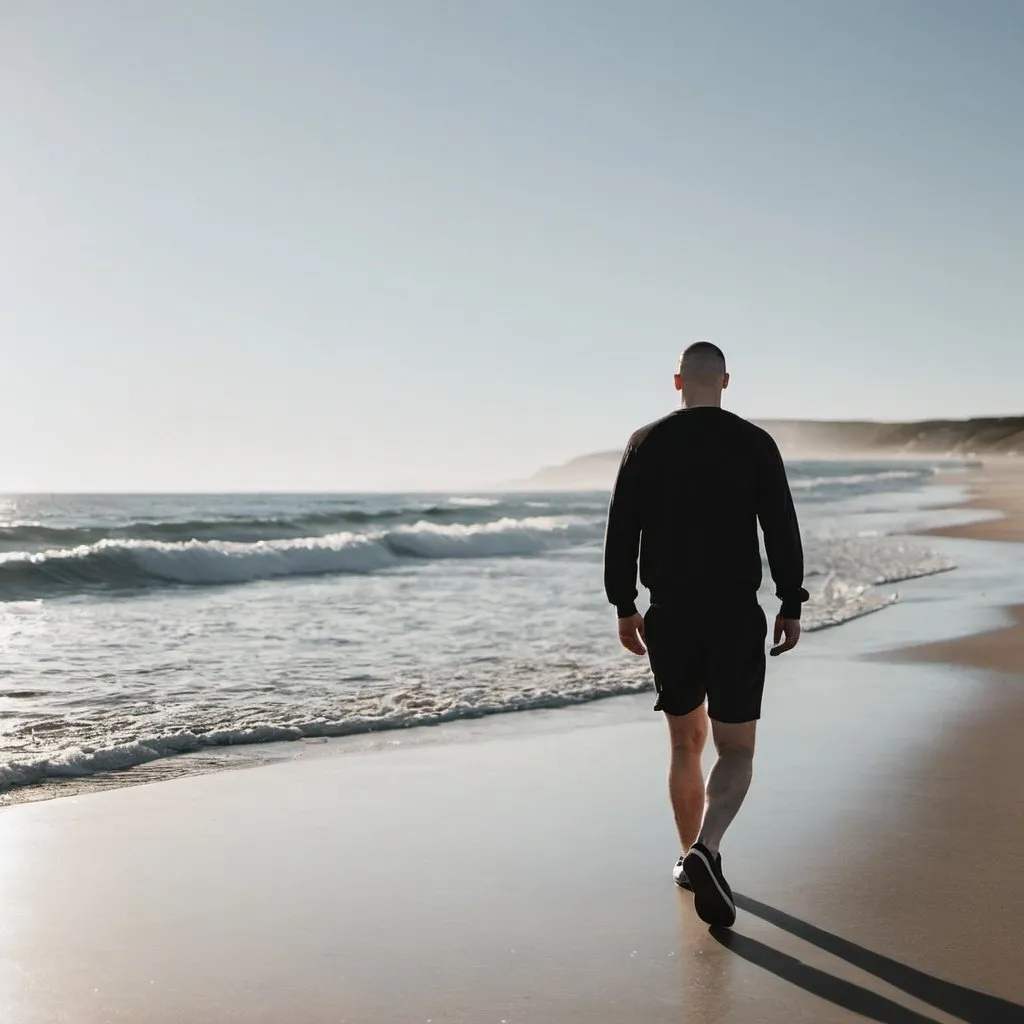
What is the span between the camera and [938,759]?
5.02 metres

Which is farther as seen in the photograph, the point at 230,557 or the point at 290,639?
the point at 230,557

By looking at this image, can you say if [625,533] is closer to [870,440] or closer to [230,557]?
[230,557]

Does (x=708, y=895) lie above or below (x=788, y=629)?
below

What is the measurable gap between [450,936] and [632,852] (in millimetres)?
921

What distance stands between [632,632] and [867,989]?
1.20 meters

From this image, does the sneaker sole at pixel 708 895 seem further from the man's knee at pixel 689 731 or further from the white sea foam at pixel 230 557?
the white sea foam at pixel 230 557

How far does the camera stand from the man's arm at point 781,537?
3.34 metres

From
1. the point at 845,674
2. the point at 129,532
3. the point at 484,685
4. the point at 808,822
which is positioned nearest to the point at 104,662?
the point at 484,685

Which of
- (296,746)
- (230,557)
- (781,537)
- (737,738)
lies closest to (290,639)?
(296,746)

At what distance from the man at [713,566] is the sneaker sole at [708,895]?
171 mm

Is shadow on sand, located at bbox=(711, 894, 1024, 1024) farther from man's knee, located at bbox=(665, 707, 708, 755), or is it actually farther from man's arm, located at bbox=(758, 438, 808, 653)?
man's arm, located at bbox=(758, 438, 808, 653)

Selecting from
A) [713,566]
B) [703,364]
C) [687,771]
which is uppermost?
[703,364]

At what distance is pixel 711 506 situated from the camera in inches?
131

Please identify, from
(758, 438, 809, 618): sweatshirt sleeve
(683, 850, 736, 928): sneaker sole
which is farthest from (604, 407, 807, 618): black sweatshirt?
(683, 850, 736, 928): sneaker sole
